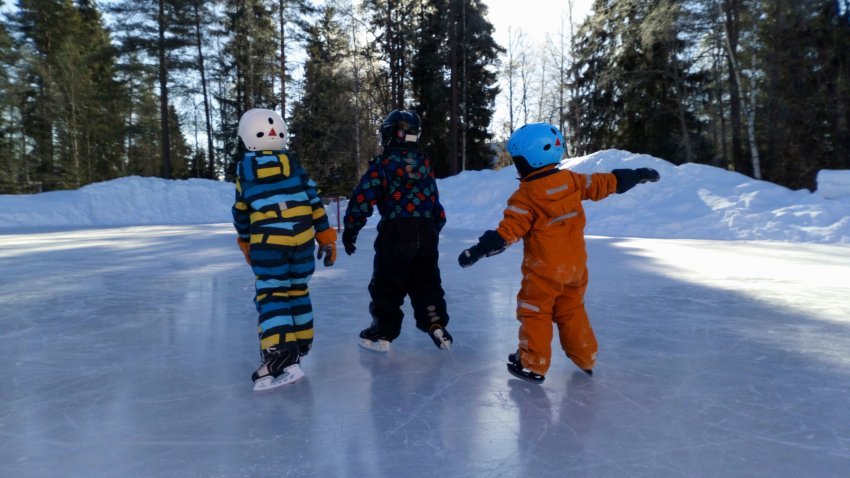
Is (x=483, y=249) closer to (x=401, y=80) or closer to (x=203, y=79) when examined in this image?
(x=401, y=80)

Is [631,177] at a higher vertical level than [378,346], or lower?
higher

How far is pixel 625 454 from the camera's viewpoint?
6.21 ft

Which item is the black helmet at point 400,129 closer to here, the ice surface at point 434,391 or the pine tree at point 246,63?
the ice surface at point 434,391

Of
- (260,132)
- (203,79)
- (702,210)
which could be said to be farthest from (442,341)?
(203,79)

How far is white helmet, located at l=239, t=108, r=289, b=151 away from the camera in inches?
103

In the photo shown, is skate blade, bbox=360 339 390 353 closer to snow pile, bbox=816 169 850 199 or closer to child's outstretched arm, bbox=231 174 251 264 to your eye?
child's outstretched arm, bbox=231 174 251 264

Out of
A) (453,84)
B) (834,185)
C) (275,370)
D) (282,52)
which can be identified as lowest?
(275,370)

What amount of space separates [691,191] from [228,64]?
26.4 meters

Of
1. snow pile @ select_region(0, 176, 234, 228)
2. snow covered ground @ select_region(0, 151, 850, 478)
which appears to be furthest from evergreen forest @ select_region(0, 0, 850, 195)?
snow covered ground @ select_region(0, 151, 850, 478)

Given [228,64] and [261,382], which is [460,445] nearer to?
[261,382]

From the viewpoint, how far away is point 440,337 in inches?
125

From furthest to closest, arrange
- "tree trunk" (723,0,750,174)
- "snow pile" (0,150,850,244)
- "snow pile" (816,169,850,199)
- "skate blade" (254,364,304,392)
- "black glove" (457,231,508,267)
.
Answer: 1. "tree trunk" (723,0,750,174)
2. "snow pile" (816,169,850,199)
3. "snow pile" (0,150,850,244)
4. "skate blade" (254,364,304,392)
5. "black glove" (457,231,508,267)

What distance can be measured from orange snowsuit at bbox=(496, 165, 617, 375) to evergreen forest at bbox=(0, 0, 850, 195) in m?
16.4

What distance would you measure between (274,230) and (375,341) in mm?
1020
